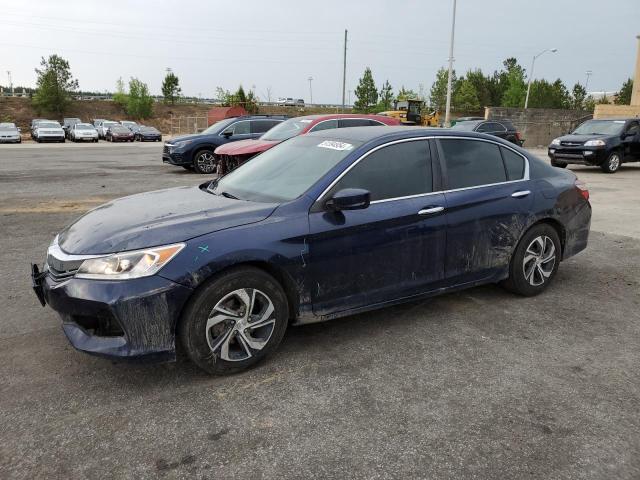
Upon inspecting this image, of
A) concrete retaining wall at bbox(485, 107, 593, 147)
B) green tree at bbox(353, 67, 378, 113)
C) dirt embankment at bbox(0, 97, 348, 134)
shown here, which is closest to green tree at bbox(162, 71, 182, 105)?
dirt embankment at bbox(0, 97, 348, 134)

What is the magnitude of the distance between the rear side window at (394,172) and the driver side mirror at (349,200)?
0.16 metres

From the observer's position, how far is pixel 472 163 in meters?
4.51

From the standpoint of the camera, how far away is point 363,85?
215 ft

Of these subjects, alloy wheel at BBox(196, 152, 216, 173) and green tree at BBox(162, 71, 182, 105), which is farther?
green tree at BBox(162, 71, 182, 105)

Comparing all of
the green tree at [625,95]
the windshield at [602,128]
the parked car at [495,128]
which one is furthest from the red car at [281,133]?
the green tree at [625,95]

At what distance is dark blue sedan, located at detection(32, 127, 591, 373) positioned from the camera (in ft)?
10.2

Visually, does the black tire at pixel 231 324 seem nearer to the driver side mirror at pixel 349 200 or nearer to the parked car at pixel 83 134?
the driver side mirror at pixel 349 200

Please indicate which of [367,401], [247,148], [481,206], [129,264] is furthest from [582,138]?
[129,264]

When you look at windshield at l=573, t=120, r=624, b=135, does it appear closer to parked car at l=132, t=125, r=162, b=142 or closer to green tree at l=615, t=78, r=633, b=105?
parked car at l=132, t=125, r=162, b=142

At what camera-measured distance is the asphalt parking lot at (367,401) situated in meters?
2.57

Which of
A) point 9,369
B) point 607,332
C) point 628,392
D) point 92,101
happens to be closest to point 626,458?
point 628,392

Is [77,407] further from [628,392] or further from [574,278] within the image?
[574,278]

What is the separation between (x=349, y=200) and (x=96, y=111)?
76583mm

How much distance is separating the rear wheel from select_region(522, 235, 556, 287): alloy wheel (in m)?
11.4
